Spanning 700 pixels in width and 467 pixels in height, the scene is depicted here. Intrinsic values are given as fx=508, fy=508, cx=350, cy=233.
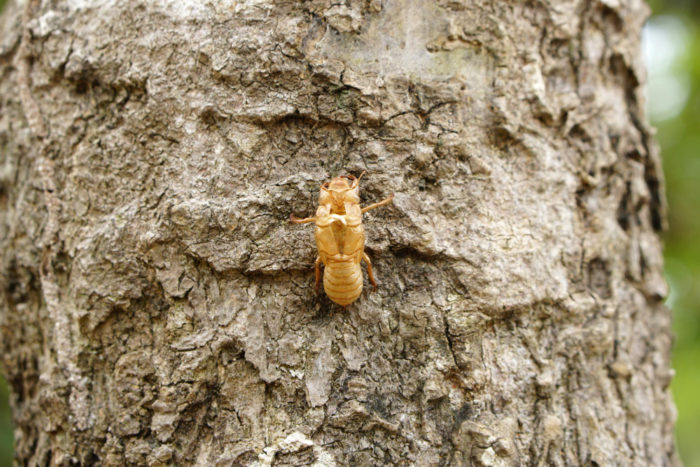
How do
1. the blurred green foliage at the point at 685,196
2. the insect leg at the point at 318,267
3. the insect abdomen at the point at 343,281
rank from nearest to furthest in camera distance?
the insect abdomen at the point at 343,281 < the insect leg at the point at 318,267 < the blurred green foliage at the point at 685,196

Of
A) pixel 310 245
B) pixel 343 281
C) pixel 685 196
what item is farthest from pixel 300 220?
pixel 685 196

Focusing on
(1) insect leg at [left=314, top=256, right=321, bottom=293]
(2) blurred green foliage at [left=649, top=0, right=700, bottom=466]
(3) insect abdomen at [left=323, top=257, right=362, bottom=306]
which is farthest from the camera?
(2) blurred green foliage at [left=649, top=0, right=700, bottom=466]

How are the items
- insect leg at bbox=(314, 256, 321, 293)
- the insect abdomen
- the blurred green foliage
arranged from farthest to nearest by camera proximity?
the blurred green foliage → insect leg at bbox=(314, 256, 321, 293) → the insect abdomen

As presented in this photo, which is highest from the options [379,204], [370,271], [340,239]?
[379,204]

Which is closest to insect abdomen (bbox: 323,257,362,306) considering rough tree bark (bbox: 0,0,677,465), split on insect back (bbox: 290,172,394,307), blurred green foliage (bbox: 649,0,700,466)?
split on insect back (bbox: 290,172,394,307)

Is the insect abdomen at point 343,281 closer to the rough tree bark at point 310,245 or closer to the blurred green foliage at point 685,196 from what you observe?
the rough tree bark at point 310,245

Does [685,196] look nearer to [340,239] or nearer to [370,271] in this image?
[370,271]

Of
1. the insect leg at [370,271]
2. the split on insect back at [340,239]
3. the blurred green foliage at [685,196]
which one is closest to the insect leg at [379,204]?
the split on insect back at [340,239]

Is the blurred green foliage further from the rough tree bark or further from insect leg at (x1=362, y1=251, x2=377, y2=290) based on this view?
insect leg at (x1=362, y1=251, x2=377, y2=290)
